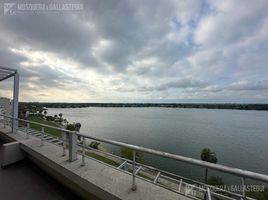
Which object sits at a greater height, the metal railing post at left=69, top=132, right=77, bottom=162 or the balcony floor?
the metal railing post at left=69, top=132, right=77, bottom=162

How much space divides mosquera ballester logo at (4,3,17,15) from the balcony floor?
4789 mm

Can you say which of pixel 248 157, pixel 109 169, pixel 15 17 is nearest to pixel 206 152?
pixel 248 157

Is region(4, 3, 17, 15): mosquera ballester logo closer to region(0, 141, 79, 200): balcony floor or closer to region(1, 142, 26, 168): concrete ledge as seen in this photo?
region(1, 142, 26, 168): concrete ledge

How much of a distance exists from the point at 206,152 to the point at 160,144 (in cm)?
1067

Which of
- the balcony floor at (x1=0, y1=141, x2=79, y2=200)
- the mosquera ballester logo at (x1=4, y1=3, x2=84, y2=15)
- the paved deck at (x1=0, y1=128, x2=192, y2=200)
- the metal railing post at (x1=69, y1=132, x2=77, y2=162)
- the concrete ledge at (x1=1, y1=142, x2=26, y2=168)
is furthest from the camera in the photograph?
the mosquera ballester logo at (x1=4, y1=3, x2=84, y2=15)

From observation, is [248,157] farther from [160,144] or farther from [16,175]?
[16,175]

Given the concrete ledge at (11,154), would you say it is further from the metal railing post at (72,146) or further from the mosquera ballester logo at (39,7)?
the mosquera ballester logo at (39,7)

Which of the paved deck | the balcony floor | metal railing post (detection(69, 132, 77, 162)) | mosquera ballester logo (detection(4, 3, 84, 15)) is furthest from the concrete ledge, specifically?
mosquera ballester logo (detection(4, 3, 84, 15))

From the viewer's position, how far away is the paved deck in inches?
83.9

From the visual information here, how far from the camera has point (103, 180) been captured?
246 cm

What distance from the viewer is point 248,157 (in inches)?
953

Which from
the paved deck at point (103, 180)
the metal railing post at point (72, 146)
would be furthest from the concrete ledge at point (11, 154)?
the metal railing post at point (72, 146)

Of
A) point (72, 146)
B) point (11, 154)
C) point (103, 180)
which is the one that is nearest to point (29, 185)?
point (72, 146)

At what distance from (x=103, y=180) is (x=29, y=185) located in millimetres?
1722
